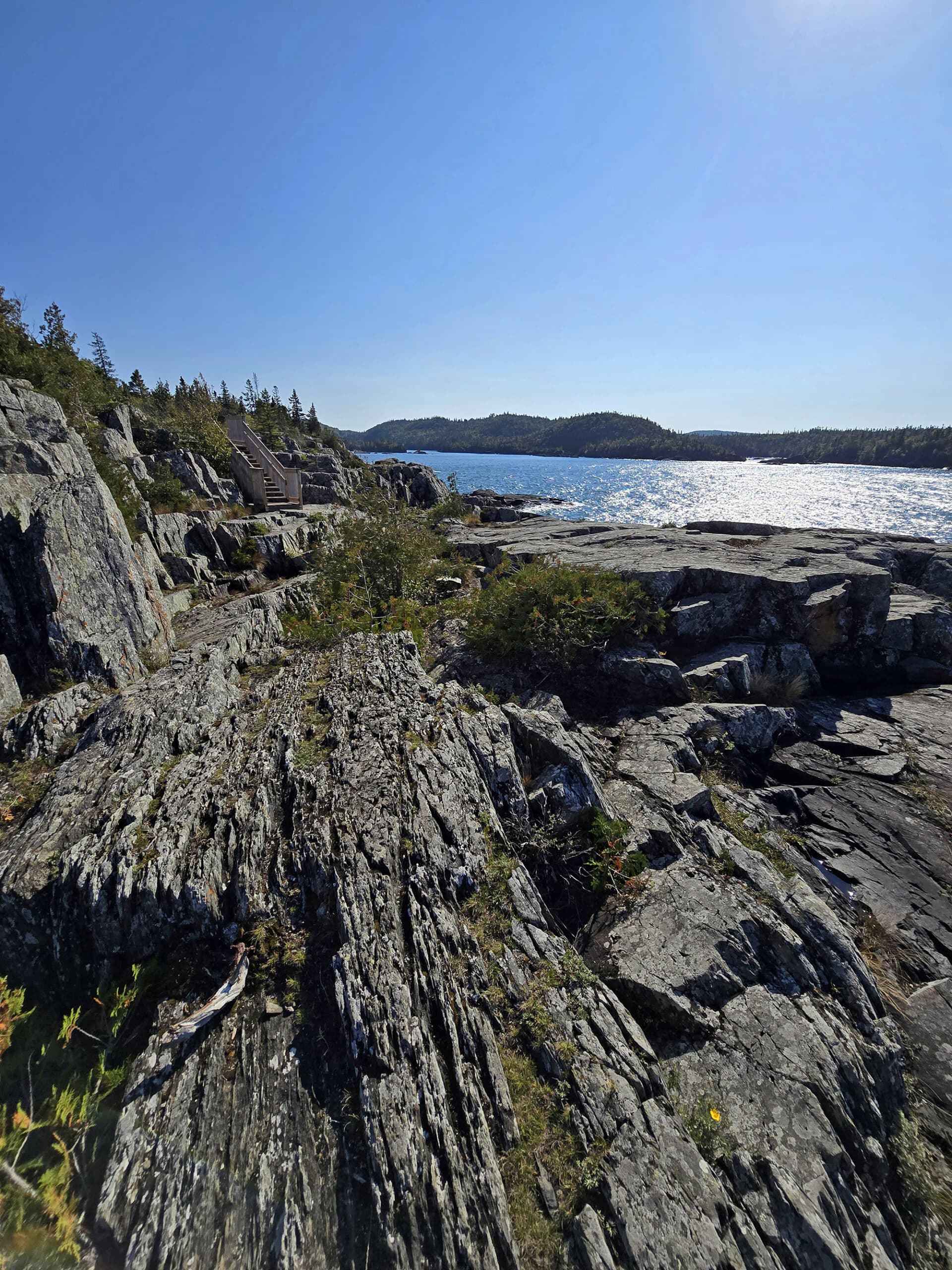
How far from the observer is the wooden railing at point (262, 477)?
25078mm

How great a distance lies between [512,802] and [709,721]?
545 centimetres

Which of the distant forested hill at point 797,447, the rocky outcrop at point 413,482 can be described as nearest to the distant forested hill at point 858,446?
the distant forested hill at point 797,447

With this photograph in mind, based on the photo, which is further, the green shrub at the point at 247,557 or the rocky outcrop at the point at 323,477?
the rocky outcrop at the point at 323,477

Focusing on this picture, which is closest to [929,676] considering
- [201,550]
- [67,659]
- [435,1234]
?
[435,1234]

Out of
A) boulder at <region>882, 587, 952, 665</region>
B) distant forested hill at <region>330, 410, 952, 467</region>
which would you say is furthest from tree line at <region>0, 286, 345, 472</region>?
distant forested hill at <region>330, 410, 952, 467</region>

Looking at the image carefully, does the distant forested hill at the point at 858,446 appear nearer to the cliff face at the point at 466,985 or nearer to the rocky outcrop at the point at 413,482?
the rocky outcrop at the point at 413,482

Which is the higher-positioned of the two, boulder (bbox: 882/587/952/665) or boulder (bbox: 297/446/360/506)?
boulder (bbox: 297/446/360/506)

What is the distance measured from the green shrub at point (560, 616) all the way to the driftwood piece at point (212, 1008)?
27.6 ft

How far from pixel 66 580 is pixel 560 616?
9822 millimetres

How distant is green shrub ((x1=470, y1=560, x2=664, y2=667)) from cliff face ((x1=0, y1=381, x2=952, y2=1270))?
3.49 m

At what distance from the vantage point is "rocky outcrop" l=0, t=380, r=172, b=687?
Result: 844cm

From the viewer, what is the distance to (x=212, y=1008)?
4168 millimetres

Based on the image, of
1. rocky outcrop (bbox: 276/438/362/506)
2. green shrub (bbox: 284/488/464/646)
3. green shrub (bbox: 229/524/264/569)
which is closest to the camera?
green shrub (bbox: 284/488/464/646)

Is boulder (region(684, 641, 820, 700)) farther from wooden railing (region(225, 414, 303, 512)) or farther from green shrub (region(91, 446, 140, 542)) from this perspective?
wooden railing (region(225, 414, 303, 512))
